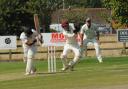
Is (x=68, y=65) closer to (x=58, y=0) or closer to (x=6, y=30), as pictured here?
(x=6, y=30)

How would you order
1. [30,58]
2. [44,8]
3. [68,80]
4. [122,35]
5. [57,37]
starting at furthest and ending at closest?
[44,8]
[122,35]
[57,37]
[30,58]
[68,80]

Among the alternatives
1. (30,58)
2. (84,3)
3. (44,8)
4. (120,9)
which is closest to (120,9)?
(120,9)

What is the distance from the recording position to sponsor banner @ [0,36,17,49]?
114 ft

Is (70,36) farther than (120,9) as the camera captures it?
No

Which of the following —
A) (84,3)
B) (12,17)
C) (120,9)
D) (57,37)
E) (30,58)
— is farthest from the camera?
(84,3)

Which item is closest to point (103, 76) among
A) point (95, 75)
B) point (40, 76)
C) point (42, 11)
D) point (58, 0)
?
point (95, 75)

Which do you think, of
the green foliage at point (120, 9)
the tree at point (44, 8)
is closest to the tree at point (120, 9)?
the green foliage at point (120, 9)

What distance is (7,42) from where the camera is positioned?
35.0 m

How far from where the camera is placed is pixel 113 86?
15312mm

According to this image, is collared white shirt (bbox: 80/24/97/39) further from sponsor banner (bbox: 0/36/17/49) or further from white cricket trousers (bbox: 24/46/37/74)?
sponsor banner (bbox: 0/36/17/49)

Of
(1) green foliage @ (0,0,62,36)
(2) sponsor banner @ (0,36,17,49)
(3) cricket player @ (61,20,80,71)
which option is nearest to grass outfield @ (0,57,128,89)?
(3) cricket player @ (61,20,80,71)

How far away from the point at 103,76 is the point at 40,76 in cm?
255

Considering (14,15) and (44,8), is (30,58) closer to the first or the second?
(14,15)

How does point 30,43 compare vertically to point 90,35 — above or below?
below
